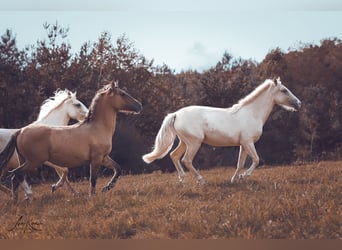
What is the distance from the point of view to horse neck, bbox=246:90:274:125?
452cm

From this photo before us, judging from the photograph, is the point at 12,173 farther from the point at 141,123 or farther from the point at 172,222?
the point at 172,222

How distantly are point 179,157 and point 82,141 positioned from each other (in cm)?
89

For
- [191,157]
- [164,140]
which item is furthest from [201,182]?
[164,140]

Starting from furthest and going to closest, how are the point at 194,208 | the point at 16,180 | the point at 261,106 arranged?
the point at 261,106
the point at 16,180
the point at 194,208

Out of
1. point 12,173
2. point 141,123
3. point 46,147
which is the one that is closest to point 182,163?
point 141,123

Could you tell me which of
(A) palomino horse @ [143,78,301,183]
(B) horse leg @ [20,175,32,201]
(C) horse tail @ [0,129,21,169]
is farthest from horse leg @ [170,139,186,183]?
(C) horse tail @ [0,129,21,169]

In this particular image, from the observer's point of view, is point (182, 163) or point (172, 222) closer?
point (172, 222)

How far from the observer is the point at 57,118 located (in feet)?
15.1

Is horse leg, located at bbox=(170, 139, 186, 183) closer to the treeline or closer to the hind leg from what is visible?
the treeline

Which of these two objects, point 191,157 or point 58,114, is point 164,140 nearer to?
point 191,157

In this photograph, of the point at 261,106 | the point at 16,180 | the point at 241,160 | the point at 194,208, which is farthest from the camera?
the point at 261,106

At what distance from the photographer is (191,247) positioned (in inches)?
151

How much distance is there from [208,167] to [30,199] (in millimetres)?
1600

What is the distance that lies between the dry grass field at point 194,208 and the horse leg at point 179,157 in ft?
0.21
